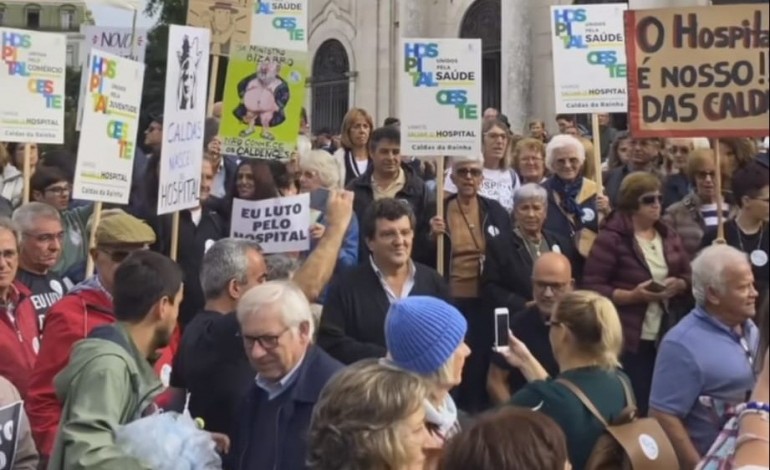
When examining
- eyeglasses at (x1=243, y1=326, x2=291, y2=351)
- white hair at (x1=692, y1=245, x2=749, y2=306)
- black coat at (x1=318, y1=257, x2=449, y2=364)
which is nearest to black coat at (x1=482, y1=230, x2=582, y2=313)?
black coat at (x1=318, y1=257, x2=449, y2=364)

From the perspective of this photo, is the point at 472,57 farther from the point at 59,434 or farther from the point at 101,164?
the point at 59,434

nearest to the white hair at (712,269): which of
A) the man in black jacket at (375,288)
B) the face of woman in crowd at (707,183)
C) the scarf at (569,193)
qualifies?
the man in black jacket at (375,288)

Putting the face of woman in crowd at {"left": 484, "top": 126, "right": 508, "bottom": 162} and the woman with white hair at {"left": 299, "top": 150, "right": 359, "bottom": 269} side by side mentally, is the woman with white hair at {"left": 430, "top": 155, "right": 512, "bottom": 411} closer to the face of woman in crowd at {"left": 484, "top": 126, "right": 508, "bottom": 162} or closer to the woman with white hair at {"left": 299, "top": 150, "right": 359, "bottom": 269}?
the woman with white hair at {"left": 299, "top": 150, "right": 359, "bottom": 269}

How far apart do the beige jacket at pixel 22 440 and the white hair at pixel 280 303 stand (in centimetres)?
92

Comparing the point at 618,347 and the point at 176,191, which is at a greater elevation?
the point at 176,191

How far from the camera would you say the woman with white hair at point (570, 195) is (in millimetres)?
8969

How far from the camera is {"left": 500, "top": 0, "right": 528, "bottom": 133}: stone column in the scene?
22031 millimetres

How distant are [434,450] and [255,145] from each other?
558cm

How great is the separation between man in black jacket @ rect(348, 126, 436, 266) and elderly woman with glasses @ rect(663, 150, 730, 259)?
1.62 m

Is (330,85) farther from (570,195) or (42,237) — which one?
(42,237)

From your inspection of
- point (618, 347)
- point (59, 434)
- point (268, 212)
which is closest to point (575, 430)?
point (618, 347)

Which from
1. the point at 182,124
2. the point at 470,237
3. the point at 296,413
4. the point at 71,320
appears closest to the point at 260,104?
the point at 182,124

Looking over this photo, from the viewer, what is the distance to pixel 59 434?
4.35 metres

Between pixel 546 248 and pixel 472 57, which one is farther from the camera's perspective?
pixel 472 57
